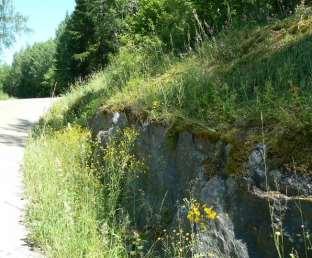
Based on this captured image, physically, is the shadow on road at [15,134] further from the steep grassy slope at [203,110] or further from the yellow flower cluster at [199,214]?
the yellow flower cluster at [199,214]

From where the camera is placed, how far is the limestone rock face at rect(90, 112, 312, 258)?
4.09m

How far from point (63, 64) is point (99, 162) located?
30631mm

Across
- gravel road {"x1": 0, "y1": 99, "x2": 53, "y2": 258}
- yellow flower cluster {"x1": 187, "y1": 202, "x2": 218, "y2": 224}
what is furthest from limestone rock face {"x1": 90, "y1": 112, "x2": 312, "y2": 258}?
gravel road {"x1": 0, "y1": 99, "x2": 53, "y2": 258}

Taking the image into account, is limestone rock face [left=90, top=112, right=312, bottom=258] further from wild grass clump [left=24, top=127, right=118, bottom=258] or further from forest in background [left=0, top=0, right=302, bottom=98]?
forest in background [left=0, top=0, right=302, bottom=98]

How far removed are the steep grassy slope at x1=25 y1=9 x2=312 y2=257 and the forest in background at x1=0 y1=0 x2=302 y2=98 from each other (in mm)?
786

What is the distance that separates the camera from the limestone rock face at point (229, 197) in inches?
161

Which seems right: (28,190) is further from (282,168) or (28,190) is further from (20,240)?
(282,168)

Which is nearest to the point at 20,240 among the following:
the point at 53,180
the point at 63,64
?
the point at 53,180

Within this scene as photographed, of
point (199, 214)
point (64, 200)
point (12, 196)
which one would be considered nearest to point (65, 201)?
point (64, 200)

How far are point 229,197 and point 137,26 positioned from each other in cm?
1113

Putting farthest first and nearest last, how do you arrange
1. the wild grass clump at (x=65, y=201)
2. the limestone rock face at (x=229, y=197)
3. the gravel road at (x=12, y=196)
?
the gravel road at (x=12, y=196) → the wild grass clump at (x=65, y=201) → the limestone rock face at (x=229, y=197)

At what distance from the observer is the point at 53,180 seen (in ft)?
23.6

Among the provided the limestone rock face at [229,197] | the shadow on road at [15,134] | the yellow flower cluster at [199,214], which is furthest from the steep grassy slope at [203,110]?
the shadow on road at [15,134]

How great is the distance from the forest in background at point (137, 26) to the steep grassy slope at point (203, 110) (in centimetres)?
79
